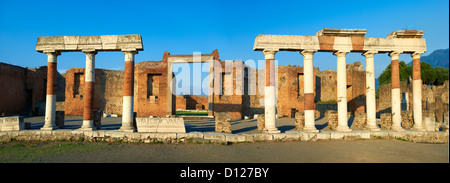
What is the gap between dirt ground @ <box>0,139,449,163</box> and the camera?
6477mm

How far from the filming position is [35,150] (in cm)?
766

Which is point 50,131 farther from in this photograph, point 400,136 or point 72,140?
point 400,136

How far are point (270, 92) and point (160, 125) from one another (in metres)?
4.82

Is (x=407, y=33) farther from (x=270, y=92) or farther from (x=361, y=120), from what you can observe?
(x=270, y=92)

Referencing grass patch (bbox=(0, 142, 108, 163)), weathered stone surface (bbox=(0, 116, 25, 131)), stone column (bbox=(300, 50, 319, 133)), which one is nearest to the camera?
grass patch (bbox=(0, 142, 108, 163))

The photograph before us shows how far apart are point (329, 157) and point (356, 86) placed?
17239mm

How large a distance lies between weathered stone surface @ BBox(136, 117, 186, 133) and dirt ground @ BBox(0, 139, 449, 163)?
3.14 ft

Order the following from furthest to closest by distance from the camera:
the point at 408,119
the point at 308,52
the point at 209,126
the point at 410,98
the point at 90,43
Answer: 1. the point at 410,98
2. the point at 209,126
3. the point at 408,119
4. the point at 308,52
5. the point at 90,43

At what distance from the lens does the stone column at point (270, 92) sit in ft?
31.6

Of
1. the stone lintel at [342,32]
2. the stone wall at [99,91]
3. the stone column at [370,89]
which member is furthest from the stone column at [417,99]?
the stone wall at [99,91]

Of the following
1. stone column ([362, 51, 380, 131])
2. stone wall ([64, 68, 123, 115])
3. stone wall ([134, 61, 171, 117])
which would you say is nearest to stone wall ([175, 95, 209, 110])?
stone wall ([64, 68, 123, 115])

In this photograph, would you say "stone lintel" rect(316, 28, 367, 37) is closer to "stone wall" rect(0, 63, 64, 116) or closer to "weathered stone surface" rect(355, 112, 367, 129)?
"weathered stone surface" rect(355, 112, 367, 129)

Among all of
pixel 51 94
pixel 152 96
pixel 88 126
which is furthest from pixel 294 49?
pixel 152 96
